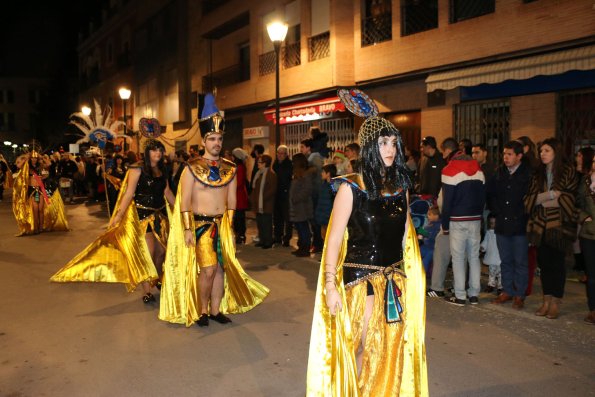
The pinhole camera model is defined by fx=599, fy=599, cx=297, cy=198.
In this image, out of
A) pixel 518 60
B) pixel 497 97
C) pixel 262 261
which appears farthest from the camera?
pixel 497 97

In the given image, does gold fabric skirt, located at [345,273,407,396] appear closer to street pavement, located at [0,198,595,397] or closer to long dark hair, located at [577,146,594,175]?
street pavement, located at [0,198,595,397]

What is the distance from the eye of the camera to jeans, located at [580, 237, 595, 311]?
5.93 meters

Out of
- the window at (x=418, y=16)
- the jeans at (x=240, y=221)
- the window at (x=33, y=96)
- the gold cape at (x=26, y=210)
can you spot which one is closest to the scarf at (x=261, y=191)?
the jeans at (x=240, y=221)

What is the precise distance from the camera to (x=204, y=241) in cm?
591

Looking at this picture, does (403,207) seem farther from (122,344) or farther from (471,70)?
(471,70)

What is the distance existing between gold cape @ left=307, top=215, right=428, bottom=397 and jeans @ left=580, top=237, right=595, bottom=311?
3.08 m

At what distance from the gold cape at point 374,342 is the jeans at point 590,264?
3084 millimetres

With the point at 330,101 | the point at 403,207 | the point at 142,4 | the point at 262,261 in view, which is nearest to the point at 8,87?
the point at 142,4

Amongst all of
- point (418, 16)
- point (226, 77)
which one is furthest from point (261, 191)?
point (226, 77)

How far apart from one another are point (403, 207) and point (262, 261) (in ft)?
21.1

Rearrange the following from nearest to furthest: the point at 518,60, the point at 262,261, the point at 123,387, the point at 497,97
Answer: the point at 123,387, the point at 262,261, the point at 518,60, the point at 497,97

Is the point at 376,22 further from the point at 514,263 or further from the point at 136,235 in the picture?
the point at 136,235

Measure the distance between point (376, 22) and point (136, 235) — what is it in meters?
11.3

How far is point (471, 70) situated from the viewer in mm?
12664
